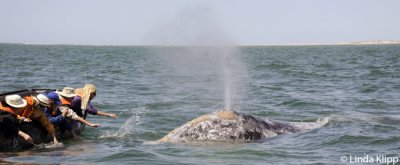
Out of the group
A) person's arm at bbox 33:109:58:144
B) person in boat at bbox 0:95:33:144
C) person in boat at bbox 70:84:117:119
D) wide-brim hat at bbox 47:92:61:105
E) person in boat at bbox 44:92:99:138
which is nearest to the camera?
person in boat at bbox 0:95:33:144

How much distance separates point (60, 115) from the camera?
1231 cm

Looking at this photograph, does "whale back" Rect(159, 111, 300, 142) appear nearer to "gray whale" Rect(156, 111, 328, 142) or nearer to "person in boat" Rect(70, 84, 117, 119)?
"gray whale" Rect(156, 111, 328, 142)

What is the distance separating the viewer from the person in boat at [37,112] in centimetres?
1123

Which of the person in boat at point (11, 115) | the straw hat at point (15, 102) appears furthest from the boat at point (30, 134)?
the straw hat at point (15, 102)

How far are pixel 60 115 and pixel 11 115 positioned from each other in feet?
5.28

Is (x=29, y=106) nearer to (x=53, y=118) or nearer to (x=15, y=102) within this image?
(x=15, y=102)

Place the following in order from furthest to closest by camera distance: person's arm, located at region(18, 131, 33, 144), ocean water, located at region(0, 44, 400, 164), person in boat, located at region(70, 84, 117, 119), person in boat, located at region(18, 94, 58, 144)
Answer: person in boat, located at region(70, 84, 117, 119) → person in boat, located at region(18, 94, 58, 144) → person's arm, located at region(18, 131, 33, 144) → ocean water, located at region(0, 44, 400, 164)

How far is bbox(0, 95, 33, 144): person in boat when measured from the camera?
10766 millimetres

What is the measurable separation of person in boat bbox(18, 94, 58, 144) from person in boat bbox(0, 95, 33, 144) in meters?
0.17

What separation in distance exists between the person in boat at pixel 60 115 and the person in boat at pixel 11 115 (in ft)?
2.94

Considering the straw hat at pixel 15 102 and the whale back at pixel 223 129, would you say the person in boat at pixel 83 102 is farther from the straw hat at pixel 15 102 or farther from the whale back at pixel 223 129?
the straw hat at pixel 15 102

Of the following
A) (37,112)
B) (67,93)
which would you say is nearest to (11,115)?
(37,112)

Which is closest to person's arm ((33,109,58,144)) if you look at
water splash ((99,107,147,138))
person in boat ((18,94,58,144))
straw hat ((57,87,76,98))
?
person in boat ((18,94,58,144))

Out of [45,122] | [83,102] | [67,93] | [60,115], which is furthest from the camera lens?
[83,102]
